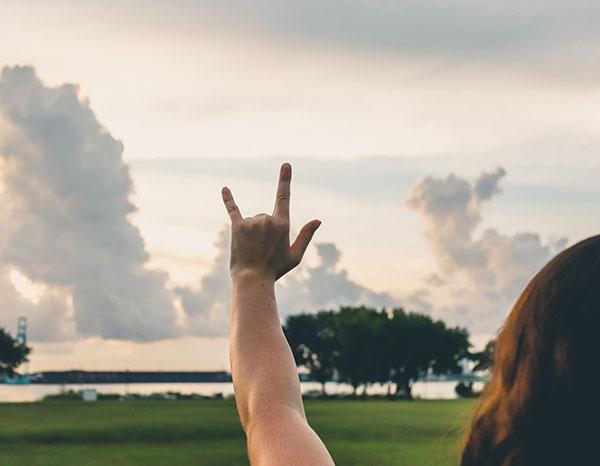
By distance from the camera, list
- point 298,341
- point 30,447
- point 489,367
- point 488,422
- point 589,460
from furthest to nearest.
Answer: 1. point 298,341
2. point 30,447
3. point 489,367
4. point 488,422
5. point 589,460

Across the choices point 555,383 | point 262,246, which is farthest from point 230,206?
point 555,383

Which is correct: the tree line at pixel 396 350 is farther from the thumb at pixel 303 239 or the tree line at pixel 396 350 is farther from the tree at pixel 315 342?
the thumb at pixel 303 239

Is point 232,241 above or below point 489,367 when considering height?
above

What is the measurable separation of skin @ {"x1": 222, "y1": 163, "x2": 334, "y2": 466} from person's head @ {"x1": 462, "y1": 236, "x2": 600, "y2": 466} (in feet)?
1.09

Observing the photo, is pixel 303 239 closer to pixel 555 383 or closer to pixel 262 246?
pixel 262 246

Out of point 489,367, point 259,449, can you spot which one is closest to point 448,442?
point 489,367

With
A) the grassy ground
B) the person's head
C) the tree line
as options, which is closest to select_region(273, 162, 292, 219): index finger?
the person's head

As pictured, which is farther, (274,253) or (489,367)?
(274,253)

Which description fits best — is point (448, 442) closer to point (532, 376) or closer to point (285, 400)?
point (285, 400)

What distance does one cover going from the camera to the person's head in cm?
168

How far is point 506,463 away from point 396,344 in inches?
4832

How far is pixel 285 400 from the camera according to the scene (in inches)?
82.7

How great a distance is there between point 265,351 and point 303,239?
462 millimetres

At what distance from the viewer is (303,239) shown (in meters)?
2.59
